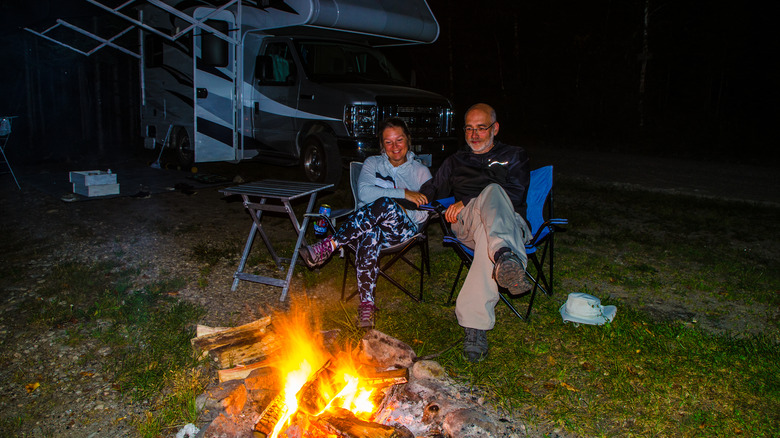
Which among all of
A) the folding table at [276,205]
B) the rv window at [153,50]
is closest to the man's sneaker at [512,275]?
the folding table at [276,205]

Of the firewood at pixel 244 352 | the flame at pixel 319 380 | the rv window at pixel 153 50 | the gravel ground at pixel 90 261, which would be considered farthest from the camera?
the rv window at pixel 153 50

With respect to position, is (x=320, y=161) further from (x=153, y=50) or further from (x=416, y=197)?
(x=153, y=50)

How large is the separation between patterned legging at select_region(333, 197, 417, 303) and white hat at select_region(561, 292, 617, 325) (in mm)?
1162

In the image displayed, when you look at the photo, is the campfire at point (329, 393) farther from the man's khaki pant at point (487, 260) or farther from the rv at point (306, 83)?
the rv at point (306, 83)

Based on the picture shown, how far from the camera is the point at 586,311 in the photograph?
3.53m

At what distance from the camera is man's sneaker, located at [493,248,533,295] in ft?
9.39

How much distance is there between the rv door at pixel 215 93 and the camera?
787 centimetres

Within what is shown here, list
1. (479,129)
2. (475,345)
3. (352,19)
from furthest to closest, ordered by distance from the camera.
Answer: (352,19) → (479,129) → (475,345)

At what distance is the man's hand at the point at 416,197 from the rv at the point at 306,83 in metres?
3.00

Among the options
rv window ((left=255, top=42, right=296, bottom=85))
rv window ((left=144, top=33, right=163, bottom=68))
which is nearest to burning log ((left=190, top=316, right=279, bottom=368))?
rv window ((left=255, top=42, right=296, bottom=85))

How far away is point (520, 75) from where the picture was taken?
78.3 ft

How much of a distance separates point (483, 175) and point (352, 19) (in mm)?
4160

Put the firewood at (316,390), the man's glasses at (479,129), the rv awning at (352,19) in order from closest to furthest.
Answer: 1. the firewood at (316,390)
2. the man's glasses at (479,129)
3. the rv awning at (352,19)

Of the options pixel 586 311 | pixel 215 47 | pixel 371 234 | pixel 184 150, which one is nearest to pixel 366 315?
pixel 371 234
